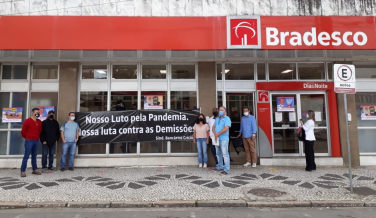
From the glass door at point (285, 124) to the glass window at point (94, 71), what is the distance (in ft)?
21.0

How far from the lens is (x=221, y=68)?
30.4ft

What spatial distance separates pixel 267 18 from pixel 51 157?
8394mm

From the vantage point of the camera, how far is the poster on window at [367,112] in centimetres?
923

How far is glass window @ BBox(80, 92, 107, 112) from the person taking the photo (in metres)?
9.00

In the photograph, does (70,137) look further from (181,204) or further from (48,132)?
(181,204)

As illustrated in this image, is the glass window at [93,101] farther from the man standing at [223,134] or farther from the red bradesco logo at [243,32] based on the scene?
the red bradesco logo at [243,32]

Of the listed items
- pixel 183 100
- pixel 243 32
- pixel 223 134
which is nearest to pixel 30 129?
pixel 183 100

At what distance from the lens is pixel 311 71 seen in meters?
9.30

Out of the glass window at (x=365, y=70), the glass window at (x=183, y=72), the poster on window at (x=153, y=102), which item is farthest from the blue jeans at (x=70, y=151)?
the glass window at (x=365, y=70)

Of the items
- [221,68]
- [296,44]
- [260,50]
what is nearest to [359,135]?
[296,44]

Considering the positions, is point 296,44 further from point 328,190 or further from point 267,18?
point 328,190

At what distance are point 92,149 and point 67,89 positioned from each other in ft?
7.62

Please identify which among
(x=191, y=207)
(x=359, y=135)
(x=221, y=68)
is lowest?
(x=191, y=207)

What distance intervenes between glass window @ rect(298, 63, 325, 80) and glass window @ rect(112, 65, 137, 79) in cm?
627
